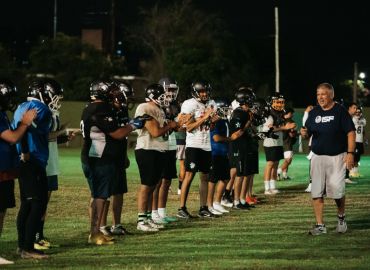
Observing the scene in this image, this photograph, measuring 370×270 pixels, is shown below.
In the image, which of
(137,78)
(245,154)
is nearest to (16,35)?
(137,78)

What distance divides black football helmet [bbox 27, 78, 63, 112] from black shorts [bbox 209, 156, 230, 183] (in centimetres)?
474

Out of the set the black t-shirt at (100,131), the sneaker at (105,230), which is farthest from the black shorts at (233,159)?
the black t-shirt at (100,131)

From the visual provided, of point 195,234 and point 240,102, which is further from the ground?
point 240,102

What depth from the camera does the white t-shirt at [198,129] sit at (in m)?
14.4

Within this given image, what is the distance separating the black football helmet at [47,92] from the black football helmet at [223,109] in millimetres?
4608

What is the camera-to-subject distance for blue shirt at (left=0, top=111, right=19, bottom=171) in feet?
32.0

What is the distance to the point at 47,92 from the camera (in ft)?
35.4

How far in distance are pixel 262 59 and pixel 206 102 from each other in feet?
162

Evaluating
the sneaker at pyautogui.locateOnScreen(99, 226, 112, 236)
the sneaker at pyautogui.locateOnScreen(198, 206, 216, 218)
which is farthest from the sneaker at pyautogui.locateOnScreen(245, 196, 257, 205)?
the sneaker at pyautogui.locateOnScreen(99, 226, 112, 236)

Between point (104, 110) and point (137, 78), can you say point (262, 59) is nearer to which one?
point (137, 78)

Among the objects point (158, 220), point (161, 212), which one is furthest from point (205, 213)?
point (158, 220)

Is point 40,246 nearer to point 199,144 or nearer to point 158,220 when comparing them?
point 158,220

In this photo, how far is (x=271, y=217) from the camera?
14.4m

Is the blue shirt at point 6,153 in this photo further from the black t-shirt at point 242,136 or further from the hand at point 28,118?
the black t-shirt at point 242,136
